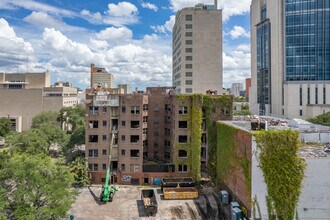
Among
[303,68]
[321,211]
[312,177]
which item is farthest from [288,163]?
[303,68]

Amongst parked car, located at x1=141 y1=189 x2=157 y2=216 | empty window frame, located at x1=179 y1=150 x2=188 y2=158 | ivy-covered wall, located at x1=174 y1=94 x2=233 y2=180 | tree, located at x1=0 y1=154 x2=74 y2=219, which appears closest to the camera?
tree, located at x1=0 y1=154 x2=74 y2=219

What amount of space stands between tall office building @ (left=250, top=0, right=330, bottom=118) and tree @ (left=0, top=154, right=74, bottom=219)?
9450cm

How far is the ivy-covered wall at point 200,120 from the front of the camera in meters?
54.2

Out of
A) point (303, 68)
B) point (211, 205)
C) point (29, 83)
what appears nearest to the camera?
point (211, 205)

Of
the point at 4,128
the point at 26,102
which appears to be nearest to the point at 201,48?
the point at 26,102

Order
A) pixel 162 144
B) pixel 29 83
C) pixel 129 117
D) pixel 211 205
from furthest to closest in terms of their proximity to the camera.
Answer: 1. pixel 29 83
2. pixel 162 144
3. pixel 129 117
4. pixel 211 205

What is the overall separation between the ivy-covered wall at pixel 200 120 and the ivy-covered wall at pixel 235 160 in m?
3.00

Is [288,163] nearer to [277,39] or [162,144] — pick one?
[162,144]

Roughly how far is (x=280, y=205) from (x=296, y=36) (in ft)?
292

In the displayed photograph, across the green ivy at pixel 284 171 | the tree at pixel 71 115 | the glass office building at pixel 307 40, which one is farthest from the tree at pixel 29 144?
the glass office building at pixel 307 40

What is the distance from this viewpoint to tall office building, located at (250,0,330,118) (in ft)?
336

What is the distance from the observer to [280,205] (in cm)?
3262

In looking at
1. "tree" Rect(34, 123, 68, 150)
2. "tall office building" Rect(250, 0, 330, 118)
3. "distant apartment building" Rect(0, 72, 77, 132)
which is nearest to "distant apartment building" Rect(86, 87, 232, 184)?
"tree" Rect(34, 123, 68, 150)

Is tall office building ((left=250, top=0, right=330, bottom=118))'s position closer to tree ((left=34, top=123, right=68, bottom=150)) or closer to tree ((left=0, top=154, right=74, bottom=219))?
tree ((left=34, top=123, right=68, bottom=150))
